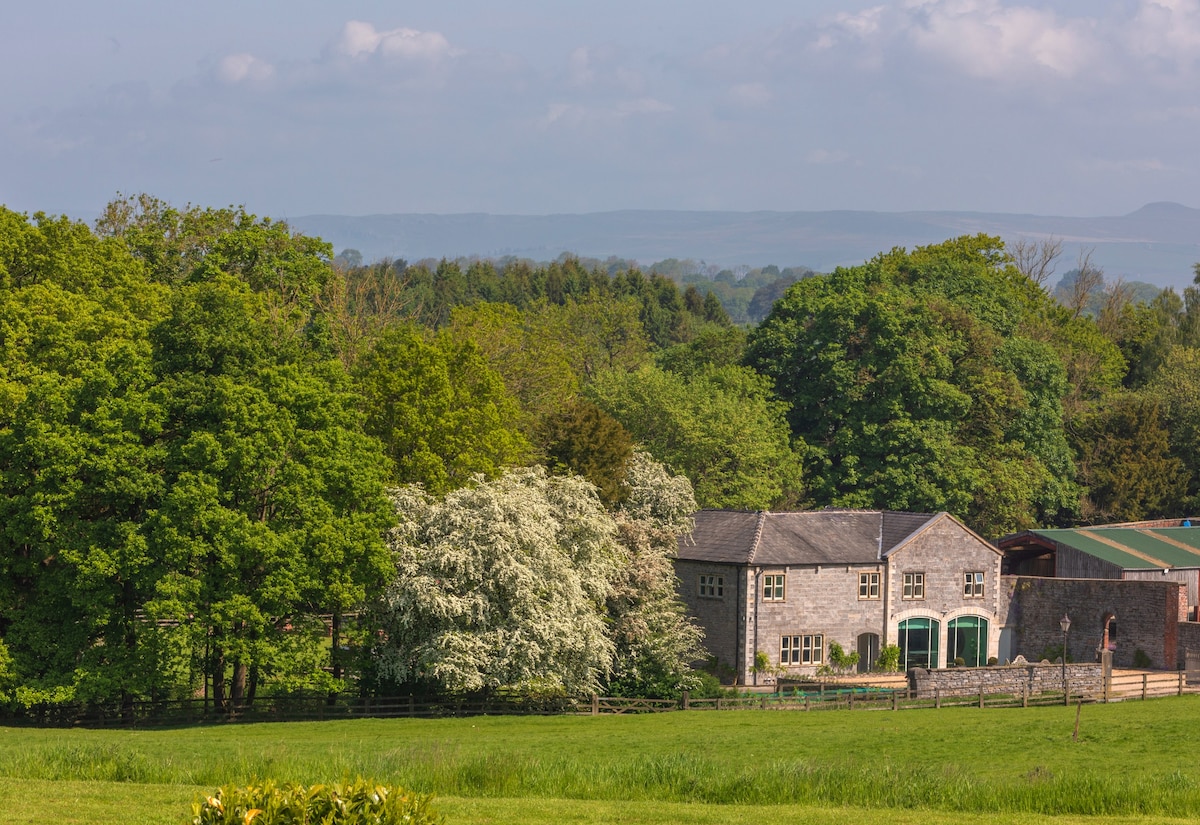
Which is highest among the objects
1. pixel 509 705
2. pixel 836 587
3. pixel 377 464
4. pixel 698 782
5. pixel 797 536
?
pixel 377 464

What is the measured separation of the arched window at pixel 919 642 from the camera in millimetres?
61281

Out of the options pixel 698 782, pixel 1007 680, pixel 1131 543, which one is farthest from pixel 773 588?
pixel 698 782

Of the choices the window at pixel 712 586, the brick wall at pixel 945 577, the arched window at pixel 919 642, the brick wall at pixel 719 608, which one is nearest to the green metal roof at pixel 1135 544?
the brick wall at pixel 945 577

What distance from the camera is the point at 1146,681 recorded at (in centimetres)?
5141

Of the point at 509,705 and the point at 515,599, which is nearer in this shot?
the point at 515,599

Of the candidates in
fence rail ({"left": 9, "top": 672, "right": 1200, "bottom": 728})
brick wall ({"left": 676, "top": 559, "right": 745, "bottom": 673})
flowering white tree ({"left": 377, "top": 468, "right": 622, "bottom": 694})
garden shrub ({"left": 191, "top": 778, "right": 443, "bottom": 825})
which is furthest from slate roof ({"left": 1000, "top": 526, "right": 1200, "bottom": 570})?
garden shrub ({"left": 191, "top": 778, "right": 443, "bottom": 825})

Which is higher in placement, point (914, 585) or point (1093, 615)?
point (914, 585)

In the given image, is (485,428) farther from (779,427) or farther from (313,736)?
(779,427)

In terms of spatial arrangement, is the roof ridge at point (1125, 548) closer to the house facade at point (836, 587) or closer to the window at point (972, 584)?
the house facade at point (836, 587)

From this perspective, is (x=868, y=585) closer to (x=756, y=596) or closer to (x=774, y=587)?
(x=774, y=587)

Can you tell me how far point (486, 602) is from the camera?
Result: 4716 centimetres

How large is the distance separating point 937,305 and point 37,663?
55.6 metres

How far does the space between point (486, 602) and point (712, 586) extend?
14.1m

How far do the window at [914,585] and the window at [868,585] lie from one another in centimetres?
158
